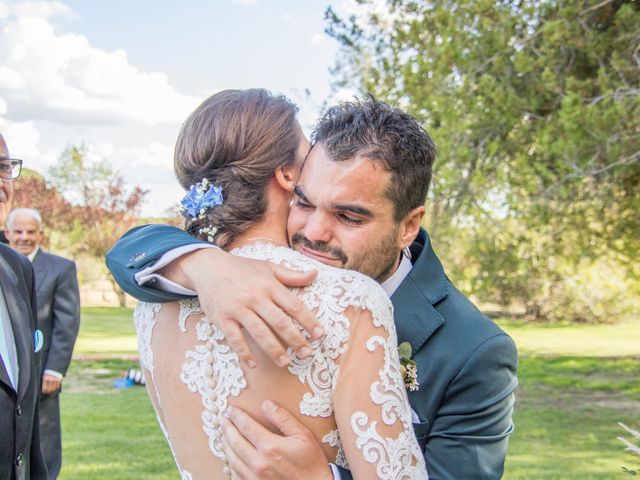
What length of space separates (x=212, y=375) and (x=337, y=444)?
0.37 meters

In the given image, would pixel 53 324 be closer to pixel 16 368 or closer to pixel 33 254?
pixel 33 254

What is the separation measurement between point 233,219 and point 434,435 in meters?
0.90

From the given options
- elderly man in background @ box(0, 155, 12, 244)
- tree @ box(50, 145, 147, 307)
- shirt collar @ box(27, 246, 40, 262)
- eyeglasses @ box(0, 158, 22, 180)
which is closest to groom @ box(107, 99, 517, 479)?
eyeglasses @ box(0, 158, 22, 180)

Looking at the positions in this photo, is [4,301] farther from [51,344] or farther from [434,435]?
[51,344]

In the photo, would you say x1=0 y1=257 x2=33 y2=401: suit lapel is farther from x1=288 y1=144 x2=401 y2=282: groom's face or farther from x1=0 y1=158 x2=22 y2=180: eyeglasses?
x1=288 y1=144 x2=401 y2=282: groom's face

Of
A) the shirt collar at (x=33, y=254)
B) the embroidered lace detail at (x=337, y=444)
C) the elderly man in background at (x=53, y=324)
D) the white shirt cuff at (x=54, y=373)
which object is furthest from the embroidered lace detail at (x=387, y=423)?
the shirt collar at (x=33, y=254)

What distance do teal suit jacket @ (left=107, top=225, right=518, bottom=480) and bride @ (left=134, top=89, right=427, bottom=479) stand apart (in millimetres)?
177

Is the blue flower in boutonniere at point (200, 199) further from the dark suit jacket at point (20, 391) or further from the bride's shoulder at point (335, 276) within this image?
the dark suit jacket at point (20, 391)

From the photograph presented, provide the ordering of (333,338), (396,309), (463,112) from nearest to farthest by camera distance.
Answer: (333,338)
(396,309)
(463,112)

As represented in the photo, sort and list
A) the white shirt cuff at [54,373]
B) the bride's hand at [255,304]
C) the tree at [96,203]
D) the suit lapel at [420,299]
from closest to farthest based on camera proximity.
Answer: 1. the bride's hand at [255,304]
2. the suit lapel at [420,299]
3. the white shirt cuff at [54,373]
4. the tree at [96,203]

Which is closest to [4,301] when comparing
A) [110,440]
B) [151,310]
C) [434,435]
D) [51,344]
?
[151,310]

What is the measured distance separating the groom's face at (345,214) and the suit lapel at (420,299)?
0.11 meters

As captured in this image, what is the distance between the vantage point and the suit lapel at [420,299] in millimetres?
2447

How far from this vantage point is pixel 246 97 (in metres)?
2.21
